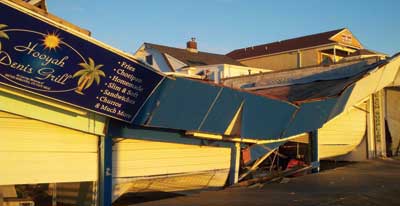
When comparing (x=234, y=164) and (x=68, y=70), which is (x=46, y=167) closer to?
(x=68, y=70)

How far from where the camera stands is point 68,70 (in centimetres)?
932

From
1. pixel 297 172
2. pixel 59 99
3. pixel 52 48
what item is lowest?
pixel 297 172

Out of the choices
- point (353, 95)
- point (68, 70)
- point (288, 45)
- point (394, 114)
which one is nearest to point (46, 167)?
point (68, 70)

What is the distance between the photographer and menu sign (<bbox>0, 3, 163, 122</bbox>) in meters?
8.55

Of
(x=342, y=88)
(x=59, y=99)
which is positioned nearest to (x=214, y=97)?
(x=59, y=99)

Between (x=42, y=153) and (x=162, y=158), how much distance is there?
3.19 meters

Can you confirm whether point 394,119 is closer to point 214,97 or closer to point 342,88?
point 342,88

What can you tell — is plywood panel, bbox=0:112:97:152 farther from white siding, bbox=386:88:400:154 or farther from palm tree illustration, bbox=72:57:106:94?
white siding, bbox=386:88:400:154

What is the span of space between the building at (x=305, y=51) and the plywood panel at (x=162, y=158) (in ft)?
84.9

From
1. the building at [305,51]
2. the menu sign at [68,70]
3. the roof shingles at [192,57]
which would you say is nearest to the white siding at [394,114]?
the menu sign at [68,70]

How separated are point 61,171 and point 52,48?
2510 millimetres

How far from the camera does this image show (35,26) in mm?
8742

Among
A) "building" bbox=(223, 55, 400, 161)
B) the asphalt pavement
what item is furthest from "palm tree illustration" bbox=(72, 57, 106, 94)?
"building" bbox=(223, 55, 400, 161)

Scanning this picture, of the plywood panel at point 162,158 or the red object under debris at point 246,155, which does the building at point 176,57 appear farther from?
the plywood panel at point 162,158
